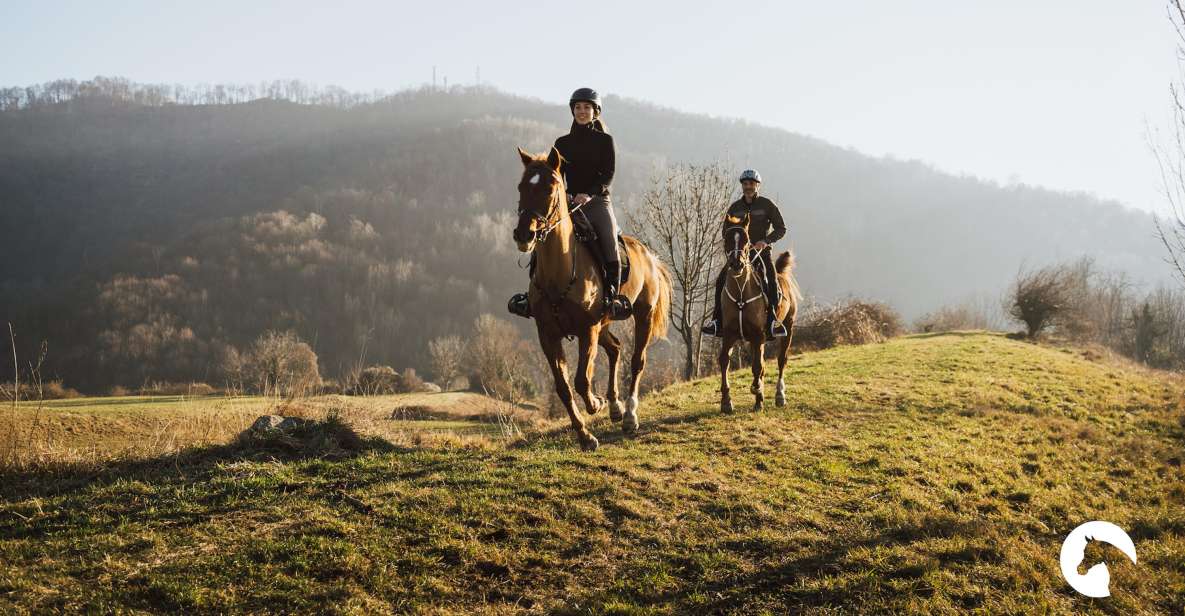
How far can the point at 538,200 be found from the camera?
6.07 m

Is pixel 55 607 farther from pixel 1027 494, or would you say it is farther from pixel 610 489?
pixel 1027 494

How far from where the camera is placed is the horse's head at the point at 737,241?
948 cm

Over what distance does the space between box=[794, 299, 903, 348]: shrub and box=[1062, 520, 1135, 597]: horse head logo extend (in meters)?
23.5

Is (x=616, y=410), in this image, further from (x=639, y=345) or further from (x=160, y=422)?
(x=160, y=422)

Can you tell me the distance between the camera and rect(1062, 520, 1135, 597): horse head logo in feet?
15.0

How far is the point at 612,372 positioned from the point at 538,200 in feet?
12.0

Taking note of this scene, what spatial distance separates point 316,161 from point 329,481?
16112 centimetres

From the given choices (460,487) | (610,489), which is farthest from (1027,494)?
(460,487)

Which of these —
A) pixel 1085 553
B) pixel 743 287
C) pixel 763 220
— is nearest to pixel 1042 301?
pixel 763 220

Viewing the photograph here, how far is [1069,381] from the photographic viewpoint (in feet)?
52.4

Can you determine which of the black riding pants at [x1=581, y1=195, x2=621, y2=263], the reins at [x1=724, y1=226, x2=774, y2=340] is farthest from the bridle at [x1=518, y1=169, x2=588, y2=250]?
the reins at [x1=724, y1=226, x2=774, y2=340]

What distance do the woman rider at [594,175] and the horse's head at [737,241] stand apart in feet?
8.02

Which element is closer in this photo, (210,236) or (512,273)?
(210,236)

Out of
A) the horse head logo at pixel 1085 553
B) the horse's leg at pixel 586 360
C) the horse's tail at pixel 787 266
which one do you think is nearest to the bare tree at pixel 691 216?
the horse's tail at pixel 787 266
